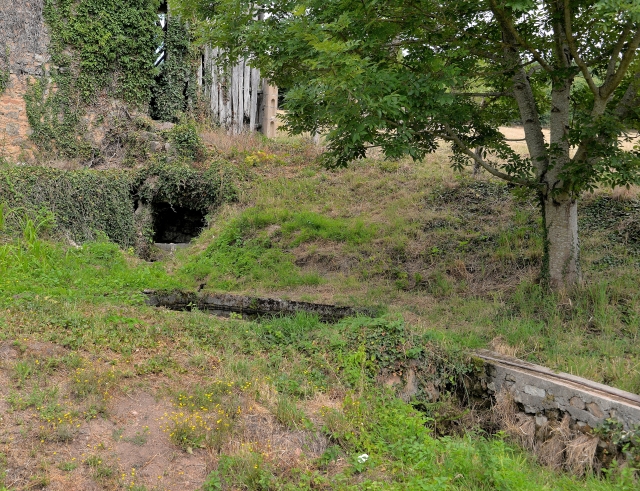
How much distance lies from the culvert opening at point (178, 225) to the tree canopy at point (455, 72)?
21.5 ft

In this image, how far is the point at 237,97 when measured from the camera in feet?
54.0

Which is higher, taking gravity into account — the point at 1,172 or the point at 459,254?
the point at 1,172

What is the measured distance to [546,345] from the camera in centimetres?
671

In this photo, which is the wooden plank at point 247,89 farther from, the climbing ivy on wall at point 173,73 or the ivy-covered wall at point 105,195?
the ivy-covered wall at point 105,195

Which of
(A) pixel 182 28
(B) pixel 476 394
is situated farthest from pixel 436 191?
(A) pixel 182 28

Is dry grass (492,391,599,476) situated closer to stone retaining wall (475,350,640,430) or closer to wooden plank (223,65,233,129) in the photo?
stone retaining wall (475,350,640,430)

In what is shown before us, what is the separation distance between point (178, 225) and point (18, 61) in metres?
5.30

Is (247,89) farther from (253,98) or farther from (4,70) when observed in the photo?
(4,70)

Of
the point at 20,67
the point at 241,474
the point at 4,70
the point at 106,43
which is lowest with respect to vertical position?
the point at 241,474

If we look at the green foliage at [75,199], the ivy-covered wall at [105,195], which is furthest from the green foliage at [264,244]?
the green foliage at [75,199]

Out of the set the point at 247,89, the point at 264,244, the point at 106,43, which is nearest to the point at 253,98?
the point at 247,89

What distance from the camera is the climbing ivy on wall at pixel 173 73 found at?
48.8 ft

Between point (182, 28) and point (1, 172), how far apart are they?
22.2 feet

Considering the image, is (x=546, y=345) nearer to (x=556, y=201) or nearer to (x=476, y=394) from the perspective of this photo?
(x=476, y=394)
